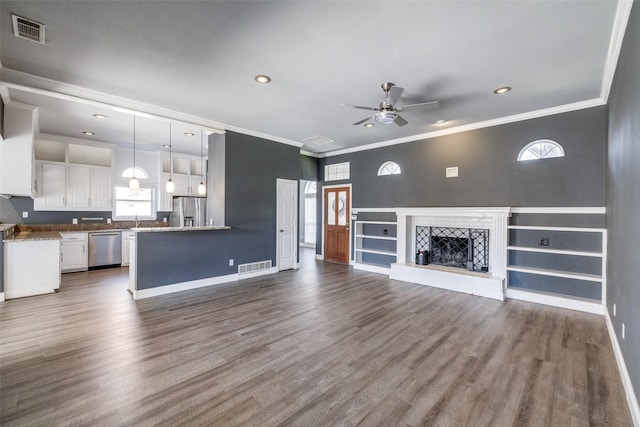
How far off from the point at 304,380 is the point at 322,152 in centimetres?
639

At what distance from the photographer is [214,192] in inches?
→ 222

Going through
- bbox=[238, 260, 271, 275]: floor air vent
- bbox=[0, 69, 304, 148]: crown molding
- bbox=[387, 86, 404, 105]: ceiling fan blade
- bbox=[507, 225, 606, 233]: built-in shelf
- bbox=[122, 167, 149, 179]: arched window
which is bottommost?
bbox=[238, 260, 271, 275]: floor air vent

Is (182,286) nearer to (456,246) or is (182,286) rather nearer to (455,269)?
(455,269)

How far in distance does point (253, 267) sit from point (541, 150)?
228 inches

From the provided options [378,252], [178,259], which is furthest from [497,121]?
[178,259]

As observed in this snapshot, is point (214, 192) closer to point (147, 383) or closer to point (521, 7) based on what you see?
point (147, 383)

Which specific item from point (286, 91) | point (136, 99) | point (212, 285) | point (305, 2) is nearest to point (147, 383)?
point (212, 285)

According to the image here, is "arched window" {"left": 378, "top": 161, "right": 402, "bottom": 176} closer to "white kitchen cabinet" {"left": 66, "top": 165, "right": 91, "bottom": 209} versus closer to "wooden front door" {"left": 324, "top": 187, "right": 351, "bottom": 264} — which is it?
"wooden front door" {"left": 324, "top": 187, "right": 351, "bottom": 264}

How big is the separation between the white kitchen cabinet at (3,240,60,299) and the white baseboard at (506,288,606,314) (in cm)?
765

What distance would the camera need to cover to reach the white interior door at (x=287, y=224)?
20.9 ft

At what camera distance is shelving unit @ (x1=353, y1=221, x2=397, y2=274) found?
6473 millimetres

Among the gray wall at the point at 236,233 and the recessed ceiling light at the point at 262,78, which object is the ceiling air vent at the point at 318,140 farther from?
the recessed ceiling light at the point at 262,78

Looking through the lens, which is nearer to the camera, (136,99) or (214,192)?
(136,99)

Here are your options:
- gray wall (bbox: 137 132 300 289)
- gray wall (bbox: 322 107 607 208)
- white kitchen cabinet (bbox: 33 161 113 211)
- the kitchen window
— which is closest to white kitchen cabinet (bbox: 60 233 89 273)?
white kitchen cabinet (bbox: 33 161 113 211)
